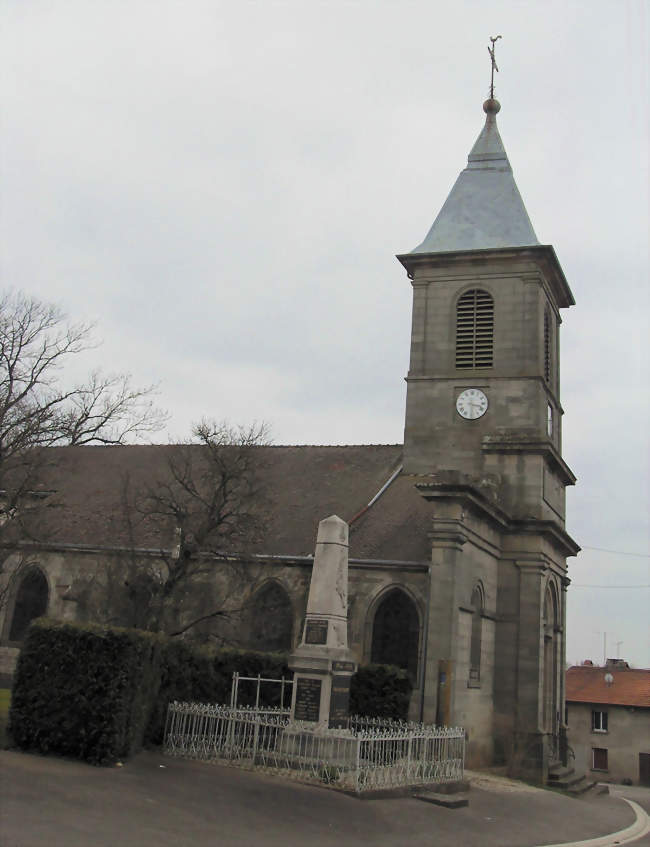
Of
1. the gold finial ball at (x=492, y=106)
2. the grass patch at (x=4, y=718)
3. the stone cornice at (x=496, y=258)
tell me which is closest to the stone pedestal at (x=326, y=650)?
the grass patch at (x=4, y=718)

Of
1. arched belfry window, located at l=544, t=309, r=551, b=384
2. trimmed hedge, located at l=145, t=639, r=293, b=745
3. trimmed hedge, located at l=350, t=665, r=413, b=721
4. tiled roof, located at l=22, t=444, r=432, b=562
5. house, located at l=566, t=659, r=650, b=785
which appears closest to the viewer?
trimmed hedge, located at l=145, t=639, r=293, b=745

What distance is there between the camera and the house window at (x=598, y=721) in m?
48.3

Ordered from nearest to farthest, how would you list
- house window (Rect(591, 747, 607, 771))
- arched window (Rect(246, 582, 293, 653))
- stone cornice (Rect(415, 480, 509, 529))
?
stone cornice (Rect(415, 480, 509, 529)), arched window (Rect(246, 582, 293, 653)), house window (Rect(591, 747, 607, 771))

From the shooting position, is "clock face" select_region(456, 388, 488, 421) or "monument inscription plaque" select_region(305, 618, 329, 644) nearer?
"monument inscription plaque" select_region(305, 618, 329, 644)

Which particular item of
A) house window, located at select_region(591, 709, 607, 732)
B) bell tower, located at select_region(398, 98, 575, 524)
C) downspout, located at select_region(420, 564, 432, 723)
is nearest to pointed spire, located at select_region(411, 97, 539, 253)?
bell tower, located at select_region(398, 98, 575, 524)

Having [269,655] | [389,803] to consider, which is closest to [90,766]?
[389,803]

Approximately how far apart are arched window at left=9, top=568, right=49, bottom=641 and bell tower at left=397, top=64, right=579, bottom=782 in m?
13.0

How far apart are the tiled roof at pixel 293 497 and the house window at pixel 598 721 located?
86.3 ft

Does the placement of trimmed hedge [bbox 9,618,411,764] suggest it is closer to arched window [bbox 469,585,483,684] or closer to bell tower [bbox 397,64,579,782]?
bell tower [bbox 397,64,579,782]

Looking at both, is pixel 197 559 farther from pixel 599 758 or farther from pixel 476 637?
pixel 599 758

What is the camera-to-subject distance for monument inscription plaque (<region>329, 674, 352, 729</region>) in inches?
659

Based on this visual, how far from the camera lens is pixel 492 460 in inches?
1153

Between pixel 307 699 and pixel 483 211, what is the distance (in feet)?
71.2

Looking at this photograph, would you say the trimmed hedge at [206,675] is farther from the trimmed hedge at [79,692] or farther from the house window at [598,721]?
the house window at [598,721]
